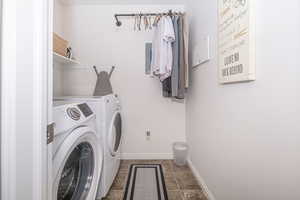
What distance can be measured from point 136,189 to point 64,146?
106 cm

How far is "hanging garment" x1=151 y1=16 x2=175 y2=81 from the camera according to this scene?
1.78m

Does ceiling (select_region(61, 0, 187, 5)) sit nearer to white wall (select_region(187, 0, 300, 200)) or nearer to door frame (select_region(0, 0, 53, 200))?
white wall (select_region(187, 0, 300, 200))

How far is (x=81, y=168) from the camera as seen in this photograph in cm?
114

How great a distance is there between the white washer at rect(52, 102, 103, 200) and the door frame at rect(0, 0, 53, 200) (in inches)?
7.6

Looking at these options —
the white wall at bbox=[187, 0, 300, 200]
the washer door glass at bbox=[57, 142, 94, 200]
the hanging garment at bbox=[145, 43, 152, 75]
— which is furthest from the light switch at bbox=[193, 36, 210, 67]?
the washer door glass at bbox=[57, 142, 94, 200]

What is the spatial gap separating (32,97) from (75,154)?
23.9 inches

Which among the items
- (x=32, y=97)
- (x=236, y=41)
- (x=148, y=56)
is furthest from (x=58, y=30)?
(x=236, y=41)

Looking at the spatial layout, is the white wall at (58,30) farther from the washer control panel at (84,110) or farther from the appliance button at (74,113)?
the appliance button at (74,113)

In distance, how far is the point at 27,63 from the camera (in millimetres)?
521

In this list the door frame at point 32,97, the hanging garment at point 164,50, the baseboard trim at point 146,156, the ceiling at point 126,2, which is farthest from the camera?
the baseboard trim at point 146,156

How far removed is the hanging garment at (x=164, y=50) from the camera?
1783 mm

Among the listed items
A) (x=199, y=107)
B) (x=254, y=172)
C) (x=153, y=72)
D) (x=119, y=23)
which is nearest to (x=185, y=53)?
(x=153, y=72)

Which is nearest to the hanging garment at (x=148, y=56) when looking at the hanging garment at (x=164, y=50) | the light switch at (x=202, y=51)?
the hanging garment at (x=164, y=50)

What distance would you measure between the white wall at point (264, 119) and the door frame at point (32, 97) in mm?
874
